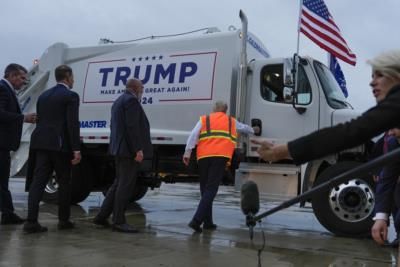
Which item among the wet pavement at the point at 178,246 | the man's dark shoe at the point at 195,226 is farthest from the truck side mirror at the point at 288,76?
the man's dark shoe at the point at 195,226

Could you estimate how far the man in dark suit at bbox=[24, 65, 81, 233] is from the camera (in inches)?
255

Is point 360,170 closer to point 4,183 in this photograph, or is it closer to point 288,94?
point 4,183

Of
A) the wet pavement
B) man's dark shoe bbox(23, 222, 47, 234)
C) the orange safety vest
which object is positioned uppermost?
the orange safety vest

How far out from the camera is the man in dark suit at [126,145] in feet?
22.2

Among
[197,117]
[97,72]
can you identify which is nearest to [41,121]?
[197,117]

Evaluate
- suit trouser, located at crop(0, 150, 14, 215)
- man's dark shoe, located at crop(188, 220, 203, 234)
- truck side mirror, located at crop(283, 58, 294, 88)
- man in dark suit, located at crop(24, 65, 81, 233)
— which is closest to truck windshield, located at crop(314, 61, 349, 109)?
truck side mirror, located at crop(283, 58, 294, 88)

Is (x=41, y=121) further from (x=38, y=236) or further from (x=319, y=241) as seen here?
(x=319, y=241)

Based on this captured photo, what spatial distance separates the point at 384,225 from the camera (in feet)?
9.29

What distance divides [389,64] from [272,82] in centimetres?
639

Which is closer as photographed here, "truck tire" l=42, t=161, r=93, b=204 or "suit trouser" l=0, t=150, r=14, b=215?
"suit trouser" l=0, t=150, r=14, b=215

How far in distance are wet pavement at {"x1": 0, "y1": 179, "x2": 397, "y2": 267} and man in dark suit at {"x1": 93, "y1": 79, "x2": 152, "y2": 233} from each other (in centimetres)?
37

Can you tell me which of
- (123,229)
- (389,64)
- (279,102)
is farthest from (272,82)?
(389,64)

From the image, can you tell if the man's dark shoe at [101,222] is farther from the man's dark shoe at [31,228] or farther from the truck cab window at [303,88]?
the truck cab window at [303,88]

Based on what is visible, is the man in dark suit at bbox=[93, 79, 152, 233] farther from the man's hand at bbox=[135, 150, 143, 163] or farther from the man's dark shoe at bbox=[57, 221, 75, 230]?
the man's dark shoe at bbox=[57, 221, 75, 230]
